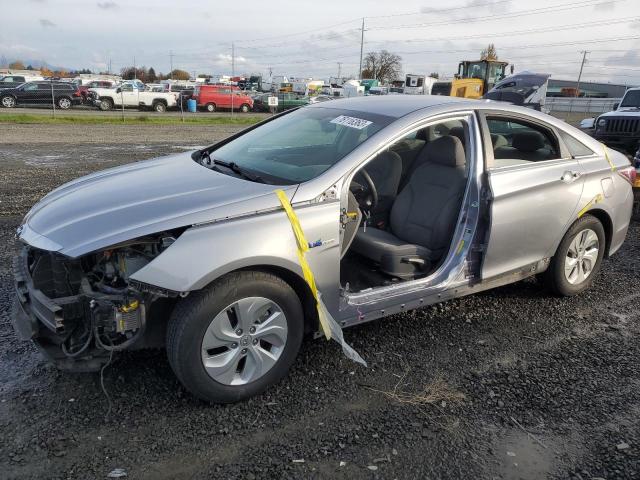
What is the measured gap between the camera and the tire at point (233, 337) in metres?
2.69

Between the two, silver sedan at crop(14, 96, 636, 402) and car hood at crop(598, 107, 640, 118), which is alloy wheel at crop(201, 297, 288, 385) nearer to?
silver sedan at crop(14, 96, 636, 402)

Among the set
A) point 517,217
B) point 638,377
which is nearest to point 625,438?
point 638,377

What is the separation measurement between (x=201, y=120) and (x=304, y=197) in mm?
23568

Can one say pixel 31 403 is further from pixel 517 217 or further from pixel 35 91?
pixel 35 91

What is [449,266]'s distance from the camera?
3699 mm

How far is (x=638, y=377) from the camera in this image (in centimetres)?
342

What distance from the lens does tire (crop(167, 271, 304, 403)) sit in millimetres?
2688

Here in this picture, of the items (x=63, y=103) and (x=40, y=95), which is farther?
(x=63, y=103)

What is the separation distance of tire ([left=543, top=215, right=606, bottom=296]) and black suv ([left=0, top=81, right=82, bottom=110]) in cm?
2912

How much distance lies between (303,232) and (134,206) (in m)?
0.95

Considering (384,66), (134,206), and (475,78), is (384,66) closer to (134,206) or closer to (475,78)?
(475,78)

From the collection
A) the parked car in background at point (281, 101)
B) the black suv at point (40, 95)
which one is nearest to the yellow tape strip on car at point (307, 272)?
the black suv at point (40, 95)

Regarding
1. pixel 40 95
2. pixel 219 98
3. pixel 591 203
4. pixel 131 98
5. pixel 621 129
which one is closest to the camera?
pixel 591 203

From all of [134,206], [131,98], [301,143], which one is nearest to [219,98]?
[131,98]
